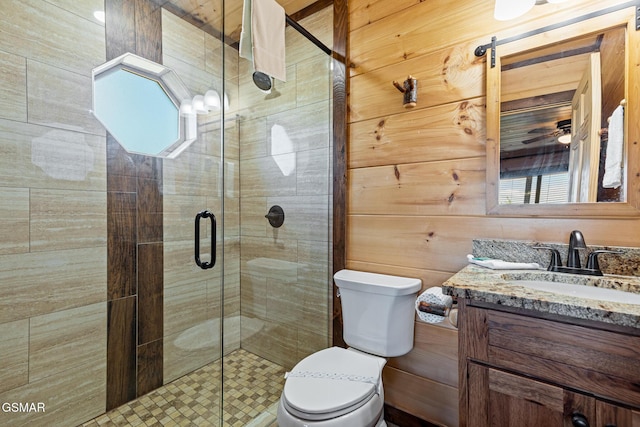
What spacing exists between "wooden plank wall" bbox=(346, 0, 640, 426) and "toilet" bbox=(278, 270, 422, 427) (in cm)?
18

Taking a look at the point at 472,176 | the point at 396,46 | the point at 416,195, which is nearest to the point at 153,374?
the point at 416,195

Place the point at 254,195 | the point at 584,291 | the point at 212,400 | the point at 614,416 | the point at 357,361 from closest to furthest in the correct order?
the point at 614,416, the point at 584,291, the point at 357,361, the point at 212,400, the point at 254,195

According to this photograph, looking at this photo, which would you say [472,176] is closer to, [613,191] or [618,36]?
[613,191]

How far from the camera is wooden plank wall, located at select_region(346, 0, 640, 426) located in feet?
4.36

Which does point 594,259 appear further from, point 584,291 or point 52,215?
point 52,215

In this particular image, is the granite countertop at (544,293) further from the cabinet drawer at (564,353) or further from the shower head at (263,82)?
the shower head at (263,82)

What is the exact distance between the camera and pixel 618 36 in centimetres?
108

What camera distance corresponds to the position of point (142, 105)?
A: 1856 millimetres

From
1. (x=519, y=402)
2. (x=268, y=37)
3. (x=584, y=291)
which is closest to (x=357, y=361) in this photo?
(x=519, y=402)

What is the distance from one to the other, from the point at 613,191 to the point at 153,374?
2.43 metres

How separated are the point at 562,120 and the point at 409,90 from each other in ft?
2.15

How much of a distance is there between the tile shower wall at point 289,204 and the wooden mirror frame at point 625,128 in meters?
0.88

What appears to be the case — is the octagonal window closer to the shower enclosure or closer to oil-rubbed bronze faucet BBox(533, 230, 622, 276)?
the shower enclosure

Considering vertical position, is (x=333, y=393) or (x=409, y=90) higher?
(x=409, y=90)
